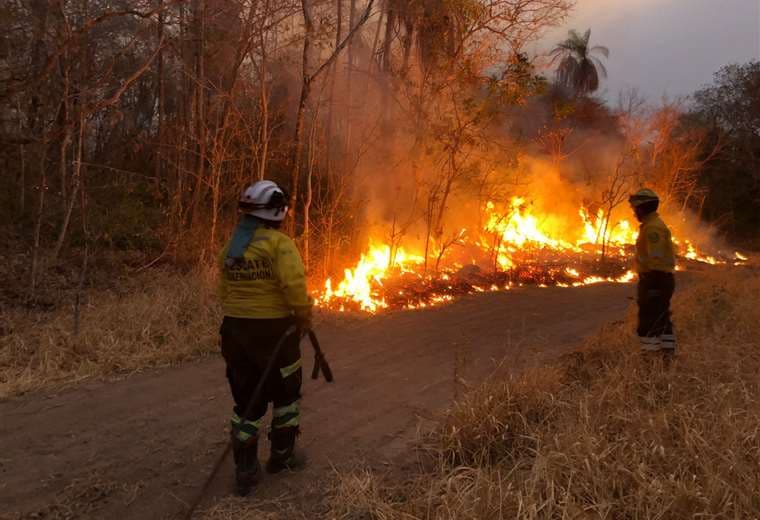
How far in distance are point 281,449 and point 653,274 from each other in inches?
159

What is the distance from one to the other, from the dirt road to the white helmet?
5.62 ft

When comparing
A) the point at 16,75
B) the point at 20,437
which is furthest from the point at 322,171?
the point at 20,437

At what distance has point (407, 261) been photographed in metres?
12.8

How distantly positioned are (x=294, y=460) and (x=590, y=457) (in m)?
1.89

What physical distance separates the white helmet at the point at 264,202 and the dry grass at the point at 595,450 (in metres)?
1.70

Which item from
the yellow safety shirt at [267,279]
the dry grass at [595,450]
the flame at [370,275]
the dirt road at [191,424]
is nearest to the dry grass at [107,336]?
the dirt road at [191,424]

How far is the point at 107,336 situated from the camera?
643cm

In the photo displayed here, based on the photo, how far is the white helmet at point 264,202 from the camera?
11.4ft

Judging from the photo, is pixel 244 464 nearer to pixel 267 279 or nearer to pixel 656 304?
pixel 267 279

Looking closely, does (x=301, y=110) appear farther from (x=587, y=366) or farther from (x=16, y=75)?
(x=587, y=366)

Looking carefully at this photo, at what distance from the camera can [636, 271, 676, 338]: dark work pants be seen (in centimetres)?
560

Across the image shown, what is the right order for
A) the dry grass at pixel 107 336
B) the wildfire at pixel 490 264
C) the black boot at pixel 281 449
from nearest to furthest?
the black boot at pixel 281 449 < the dry grass at pixel 107 336 < the wildfire at pixel 490 264

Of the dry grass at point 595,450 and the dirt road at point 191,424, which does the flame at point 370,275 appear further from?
the dry grass at point 595,450

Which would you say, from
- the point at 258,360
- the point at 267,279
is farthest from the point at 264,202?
the point at 258,360
